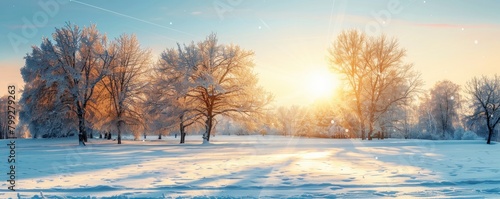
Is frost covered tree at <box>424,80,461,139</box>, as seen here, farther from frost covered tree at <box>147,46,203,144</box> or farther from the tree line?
frost covered tree at <box>147,46,203,144</box>

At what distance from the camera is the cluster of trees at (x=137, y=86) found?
112ft

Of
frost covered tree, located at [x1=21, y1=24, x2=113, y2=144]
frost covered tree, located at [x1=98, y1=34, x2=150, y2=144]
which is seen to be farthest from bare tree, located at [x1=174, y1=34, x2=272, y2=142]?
frost covered tree, located at [x1=21, y1=24, x2=113, y2=144]

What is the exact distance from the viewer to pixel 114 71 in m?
36.7

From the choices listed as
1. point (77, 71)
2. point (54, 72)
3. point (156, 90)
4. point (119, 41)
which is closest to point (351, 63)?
point (156, 90)

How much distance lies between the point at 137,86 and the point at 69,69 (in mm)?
6876

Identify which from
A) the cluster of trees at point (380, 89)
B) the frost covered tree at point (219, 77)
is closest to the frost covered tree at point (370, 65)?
the cluster of trees at point (380, 89)

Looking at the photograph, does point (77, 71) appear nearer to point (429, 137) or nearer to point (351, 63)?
point (351, 63)

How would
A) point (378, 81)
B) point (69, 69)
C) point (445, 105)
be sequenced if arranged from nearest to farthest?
1. point (69, 69)
2. point (378, 81)
3. point (445, 105)

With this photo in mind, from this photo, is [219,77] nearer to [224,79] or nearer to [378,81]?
[224,79]

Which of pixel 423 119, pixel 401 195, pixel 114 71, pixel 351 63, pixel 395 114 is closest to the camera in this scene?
pixel 401 195

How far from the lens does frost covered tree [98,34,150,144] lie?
36406mm

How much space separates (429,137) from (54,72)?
56.7 meters

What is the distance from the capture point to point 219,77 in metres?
36.7

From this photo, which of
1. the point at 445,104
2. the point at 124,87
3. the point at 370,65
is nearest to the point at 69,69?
the point at 124,87
